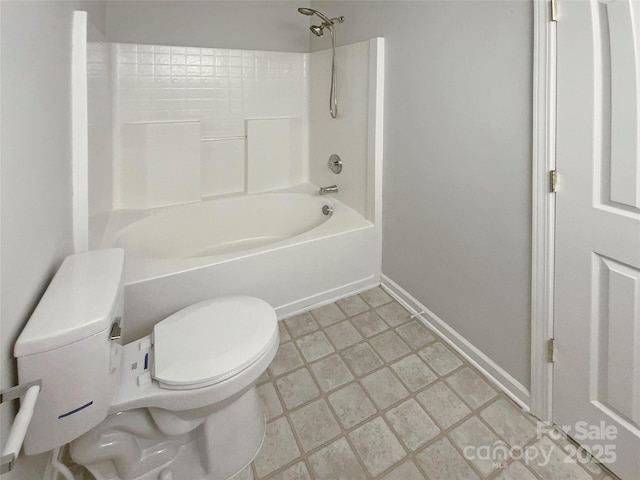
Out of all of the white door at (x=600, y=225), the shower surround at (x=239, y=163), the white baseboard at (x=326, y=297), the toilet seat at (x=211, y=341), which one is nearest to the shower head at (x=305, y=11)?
the shower surround at (x=239, y=163)

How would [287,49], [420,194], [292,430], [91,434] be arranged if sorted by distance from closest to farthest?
[91,434] → [292,430] → [420,194] → [287,49]

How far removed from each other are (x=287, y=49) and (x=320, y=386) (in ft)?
8.42

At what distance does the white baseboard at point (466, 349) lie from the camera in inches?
57.6

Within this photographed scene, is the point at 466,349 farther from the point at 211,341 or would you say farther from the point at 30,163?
the point at 30,163

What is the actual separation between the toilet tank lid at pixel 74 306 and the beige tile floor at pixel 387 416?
76cm

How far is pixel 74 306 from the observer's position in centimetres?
90

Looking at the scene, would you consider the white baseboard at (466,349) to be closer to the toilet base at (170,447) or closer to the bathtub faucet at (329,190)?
the bathtub faucet at (329,190)

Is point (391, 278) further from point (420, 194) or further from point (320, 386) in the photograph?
point (320, 386)

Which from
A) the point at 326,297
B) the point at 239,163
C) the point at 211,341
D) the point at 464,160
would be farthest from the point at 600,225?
the point at 239,163

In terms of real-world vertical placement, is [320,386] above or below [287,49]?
below

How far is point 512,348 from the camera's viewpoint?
4.84 feet

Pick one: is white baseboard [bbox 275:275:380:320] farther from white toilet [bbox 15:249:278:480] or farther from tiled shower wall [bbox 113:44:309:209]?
tiled shower wall [bbox 113:44:309:209]

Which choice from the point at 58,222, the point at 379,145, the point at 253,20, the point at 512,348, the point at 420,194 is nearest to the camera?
the point at 58,222

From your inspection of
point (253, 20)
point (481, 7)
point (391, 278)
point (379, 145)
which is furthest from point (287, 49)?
point (391, 278)
